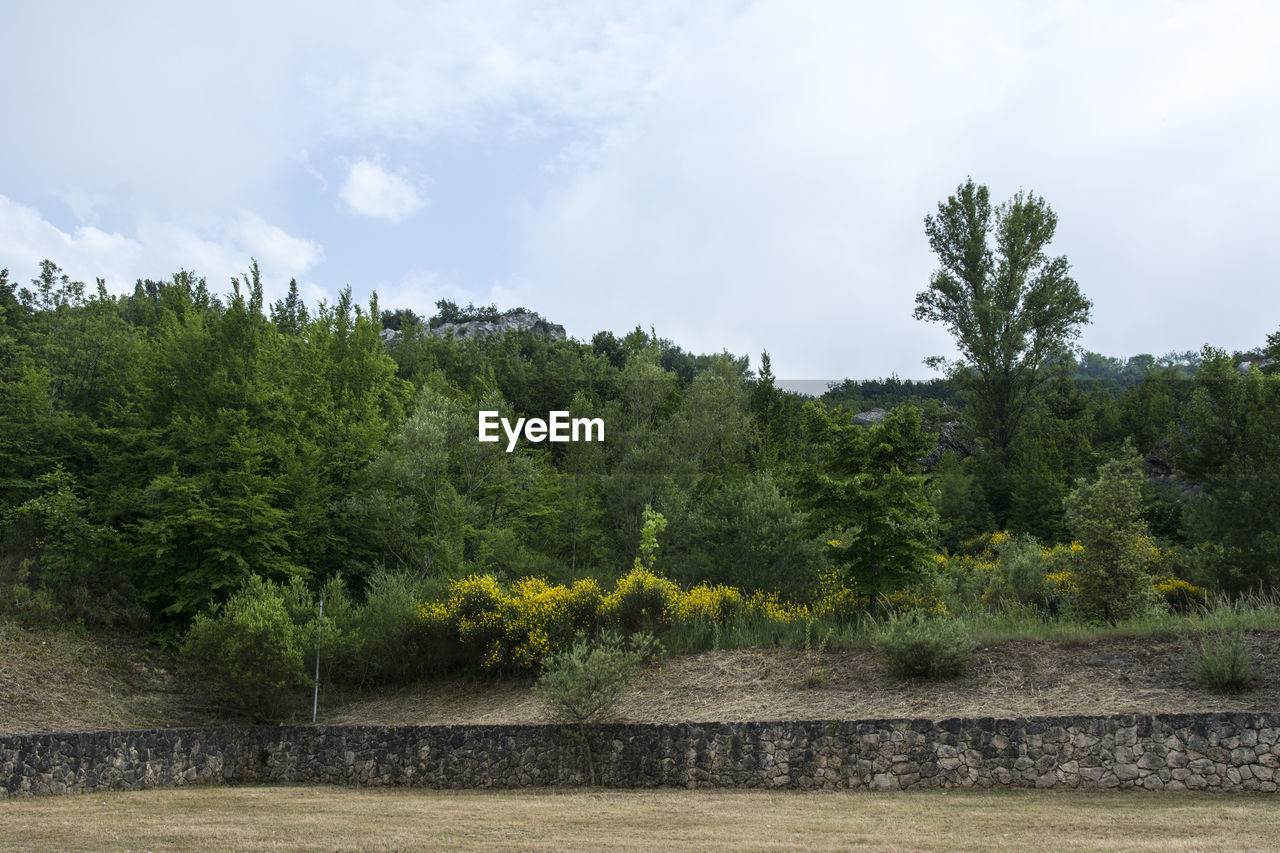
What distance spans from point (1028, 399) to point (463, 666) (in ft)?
111

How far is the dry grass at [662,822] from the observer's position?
878 centimetres

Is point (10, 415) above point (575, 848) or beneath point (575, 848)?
above

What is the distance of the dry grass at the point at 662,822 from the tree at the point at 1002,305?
34882mm

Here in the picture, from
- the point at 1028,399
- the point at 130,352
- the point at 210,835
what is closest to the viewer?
the point at 210,835

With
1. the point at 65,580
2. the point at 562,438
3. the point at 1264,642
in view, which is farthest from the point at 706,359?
the point at 1264,642

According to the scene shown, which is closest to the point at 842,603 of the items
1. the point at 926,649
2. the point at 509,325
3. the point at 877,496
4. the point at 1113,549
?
the point at 877,496

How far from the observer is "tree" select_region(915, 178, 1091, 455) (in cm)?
4294

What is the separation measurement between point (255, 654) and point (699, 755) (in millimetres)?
9390

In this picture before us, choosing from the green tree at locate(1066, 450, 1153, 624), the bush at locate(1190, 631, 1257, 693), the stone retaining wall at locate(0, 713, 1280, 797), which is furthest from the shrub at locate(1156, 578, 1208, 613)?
the stone retaining wall at locate(0, 713, 1280, 797)

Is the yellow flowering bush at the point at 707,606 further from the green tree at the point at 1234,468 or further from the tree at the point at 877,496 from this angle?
the green tree at the point at 1234,468

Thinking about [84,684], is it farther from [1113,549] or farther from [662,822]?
[1113,549]

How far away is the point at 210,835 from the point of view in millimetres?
9617

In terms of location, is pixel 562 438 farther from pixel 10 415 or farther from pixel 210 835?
pixel 210 835

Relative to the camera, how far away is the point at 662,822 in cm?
1031
